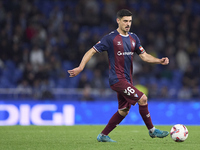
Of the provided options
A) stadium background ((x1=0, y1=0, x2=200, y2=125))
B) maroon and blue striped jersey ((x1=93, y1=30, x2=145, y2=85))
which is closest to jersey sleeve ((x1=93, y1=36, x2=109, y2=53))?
maroon and blue striped jersey ((x1=93, y1=30, x2=145, y2=85))

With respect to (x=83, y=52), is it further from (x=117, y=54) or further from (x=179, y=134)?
(x=179, y=134)

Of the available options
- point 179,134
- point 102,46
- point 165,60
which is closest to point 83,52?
point 102,46

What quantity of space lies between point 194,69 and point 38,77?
585 cm

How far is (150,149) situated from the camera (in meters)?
5.89

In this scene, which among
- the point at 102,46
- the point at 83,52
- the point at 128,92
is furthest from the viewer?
the point at 83,52

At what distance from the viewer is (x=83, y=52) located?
15.3 m

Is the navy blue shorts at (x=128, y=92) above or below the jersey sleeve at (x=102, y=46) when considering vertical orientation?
below

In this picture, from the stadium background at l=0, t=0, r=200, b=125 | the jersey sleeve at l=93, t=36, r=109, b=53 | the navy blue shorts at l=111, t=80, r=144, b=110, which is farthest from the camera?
the stadium background at l=0, t=0, r=200, b=125

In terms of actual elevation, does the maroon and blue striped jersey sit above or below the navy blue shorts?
above

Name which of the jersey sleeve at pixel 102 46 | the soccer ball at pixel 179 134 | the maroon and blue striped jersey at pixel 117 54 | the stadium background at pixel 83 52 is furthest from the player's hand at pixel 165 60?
Result: the stadium background at pixel 83 52

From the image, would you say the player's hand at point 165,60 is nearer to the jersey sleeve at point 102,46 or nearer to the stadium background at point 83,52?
the jersey sleeve at point 102,46

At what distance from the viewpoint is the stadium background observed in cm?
1309

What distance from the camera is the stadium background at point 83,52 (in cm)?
1309

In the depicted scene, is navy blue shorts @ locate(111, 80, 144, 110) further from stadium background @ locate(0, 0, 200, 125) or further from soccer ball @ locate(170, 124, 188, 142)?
stadium background @ locate(0, 0, 200, 125)
